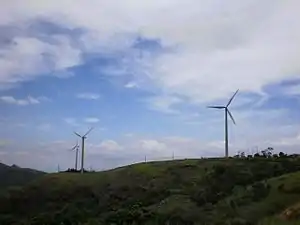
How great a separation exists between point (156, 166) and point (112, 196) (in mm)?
13806

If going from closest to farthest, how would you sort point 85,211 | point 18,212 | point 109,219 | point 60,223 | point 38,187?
point 109,219, point 60,223, point 85,211, point 18,212, point 38,187

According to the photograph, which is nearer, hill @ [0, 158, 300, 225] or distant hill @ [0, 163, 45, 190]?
hill @ [0, 158, 300, 225]

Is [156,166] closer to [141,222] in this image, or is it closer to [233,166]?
[233,166]

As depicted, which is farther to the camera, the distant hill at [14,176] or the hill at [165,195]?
the distant hill at [14,176]

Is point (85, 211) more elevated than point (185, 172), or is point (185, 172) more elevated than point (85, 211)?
point (185, 172)

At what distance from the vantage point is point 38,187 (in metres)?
86.8

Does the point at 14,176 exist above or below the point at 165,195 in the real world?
above

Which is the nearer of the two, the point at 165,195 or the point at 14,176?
the point at 165,195

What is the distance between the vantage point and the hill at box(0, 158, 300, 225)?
1938 inches

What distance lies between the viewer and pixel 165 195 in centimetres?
7050

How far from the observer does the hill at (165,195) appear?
1938 inches

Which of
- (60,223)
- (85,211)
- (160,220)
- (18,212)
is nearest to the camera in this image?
(160,220)

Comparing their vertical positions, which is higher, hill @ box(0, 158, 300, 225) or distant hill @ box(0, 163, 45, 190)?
distant hill @ box(0, 163, 45, 190)

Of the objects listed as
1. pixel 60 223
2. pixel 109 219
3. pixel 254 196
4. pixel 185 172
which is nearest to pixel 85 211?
pixel 60 223
